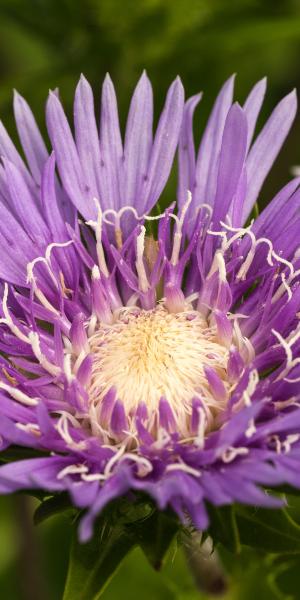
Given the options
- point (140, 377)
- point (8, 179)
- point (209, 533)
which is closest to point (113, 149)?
point (8, 179)

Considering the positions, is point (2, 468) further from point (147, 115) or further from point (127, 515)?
point (147, 115)

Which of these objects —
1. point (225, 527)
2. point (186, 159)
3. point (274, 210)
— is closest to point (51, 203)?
point (186, 159)

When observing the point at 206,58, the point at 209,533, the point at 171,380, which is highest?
the point at 206,58

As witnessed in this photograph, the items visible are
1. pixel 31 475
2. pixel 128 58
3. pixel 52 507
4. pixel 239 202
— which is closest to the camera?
pixel 31 475

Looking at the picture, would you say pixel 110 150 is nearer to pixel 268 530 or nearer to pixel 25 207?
pixel 25 207

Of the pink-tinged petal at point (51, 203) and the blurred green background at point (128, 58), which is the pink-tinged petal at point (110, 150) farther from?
the blurred green background at point (128, 58)

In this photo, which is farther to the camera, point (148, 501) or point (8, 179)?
point (8, 179)

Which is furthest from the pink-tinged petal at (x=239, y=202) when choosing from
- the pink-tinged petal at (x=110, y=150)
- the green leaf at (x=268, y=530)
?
the green leaf at (x=268, y=530)
